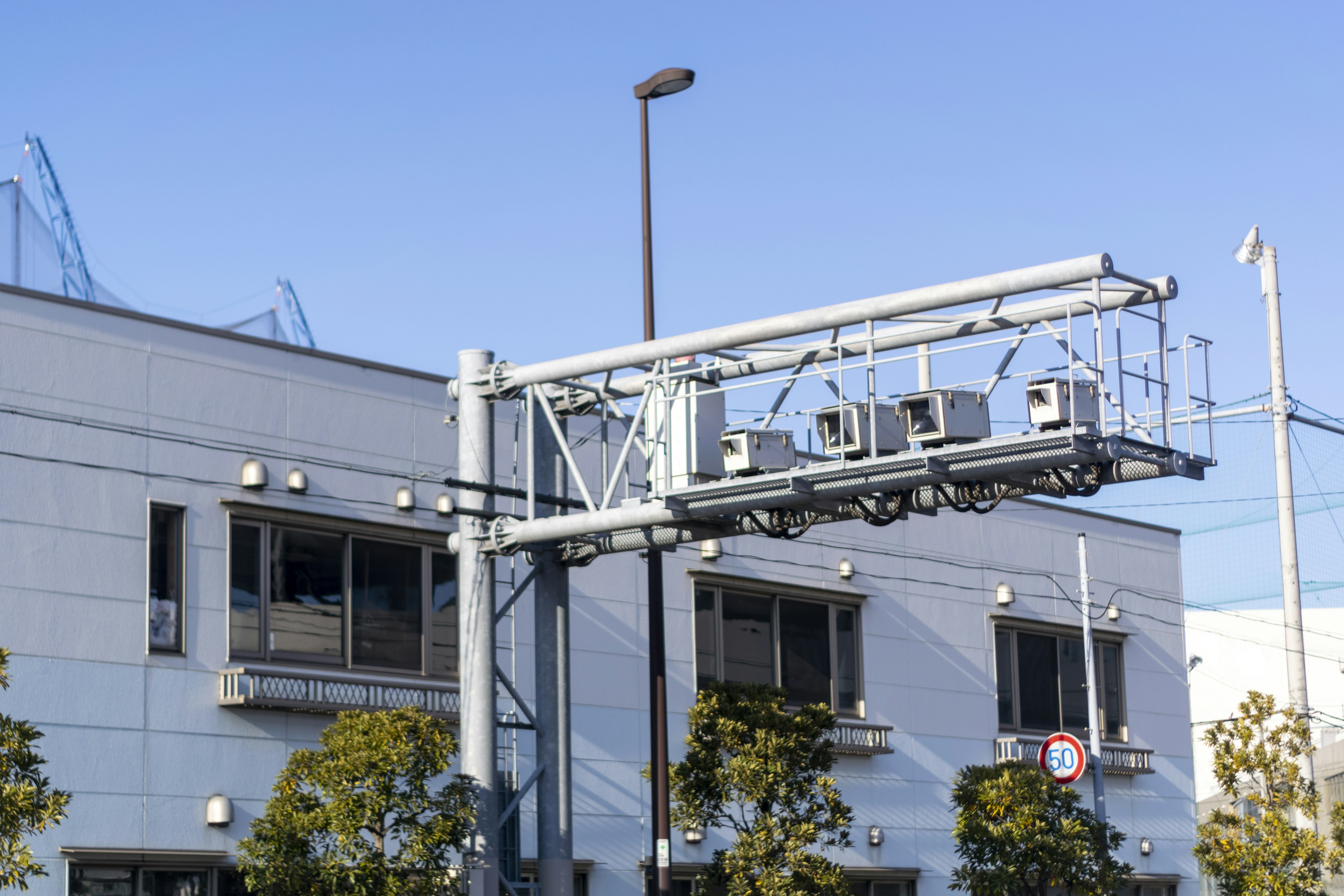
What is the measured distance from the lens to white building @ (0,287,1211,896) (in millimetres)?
19938

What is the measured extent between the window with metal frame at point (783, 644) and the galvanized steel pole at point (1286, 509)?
290 inches

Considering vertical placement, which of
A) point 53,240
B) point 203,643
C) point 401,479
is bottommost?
point 203,643

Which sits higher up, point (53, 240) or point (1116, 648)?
point (53, 240)

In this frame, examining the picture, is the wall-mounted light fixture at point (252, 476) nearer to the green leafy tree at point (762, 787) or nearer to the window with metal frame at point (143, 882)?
the window with metal frame at point (143, 882)

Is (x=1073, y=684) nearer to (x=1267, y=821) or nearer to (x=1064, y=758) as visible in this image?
(x=1064, y=758)

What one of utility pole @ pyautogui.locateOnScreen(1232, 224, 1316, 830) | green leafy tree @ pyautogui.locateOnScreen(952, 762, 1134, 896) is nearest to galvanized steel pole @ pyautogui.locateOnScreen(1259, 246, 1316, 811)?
utility pole @ pyautogui.locateOnScreen(1232, 224, 1316, 830)

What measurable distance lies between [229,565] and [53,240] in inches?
185

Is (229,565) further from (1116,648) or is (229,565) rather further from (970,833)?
(1116,648)

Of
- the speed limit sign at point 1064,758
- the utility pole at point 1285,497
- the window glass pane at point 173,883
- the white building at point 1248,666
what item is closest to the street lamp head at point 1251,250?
the utility pole at point 1285,497

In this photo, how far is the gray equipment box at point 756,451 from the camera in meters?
18.2

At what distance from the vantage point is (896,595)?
30.8 metres

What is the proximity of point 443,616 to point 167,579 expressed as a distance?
13.6ft

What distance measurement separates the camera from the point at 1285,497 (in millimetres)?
30531

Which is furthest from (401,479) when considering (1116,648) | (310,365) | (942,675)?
(1116,648)
